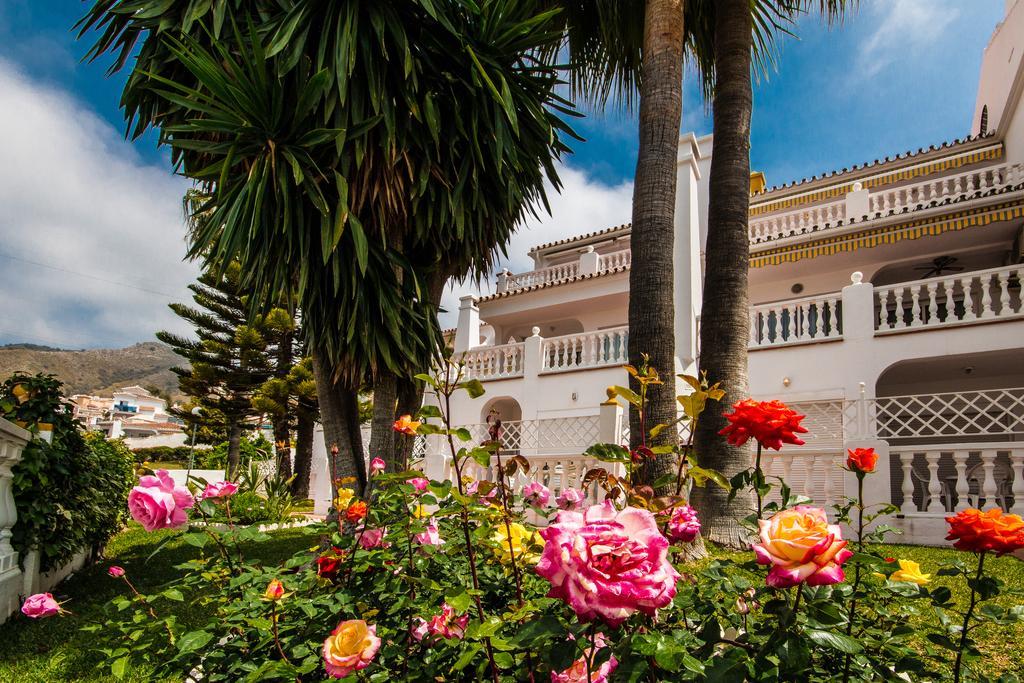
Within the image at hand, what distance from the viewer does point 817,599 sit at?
0.96 m

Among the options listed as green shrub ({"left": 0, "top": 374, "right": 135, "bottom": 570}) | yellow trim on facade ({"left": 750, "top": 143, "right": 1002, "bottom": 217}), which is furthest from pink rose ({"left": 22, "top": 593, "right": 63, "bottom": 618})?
yellow trim on facade ({"left": 750, "top": 143, "right": 1002, "bottom": 217})

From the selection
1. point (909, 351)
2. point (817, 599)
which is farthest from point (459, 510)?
point (909, 351)

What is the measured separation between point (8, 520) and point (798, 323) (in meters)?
10.2

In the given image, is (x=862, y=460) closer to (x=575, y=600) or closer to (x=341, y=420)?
(x=575, y=600)

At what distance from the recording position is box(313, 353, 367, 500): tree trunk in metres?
4.86

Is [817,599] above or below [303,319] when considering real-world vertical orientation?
below

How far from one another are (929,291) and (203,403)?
1845 centimetres

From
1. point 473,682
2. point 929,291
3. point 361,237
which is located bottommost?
point 473,682

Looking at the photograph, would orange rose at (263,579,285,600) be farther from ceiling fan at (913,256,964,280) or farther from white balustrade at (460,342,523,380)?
ceiling fan at (913,256,964,280)

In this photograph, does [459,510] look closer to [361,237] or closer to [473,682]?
[473,682]

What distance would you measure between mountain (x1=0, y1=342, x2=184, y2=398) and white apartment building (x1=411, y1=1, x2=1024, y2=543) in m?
69.0

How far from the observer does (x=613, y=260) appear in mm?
13867

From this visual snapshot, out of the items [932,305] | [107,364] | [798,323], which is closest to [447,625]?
[798,323]

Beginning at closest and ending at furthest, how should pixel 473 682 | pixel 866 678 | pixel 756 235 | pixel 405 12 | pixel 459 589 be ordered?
1. pixel 866 678
2. pixel 459 589
3. pixel 473 682
4. pixel 405 12
5. pixel 756 235
